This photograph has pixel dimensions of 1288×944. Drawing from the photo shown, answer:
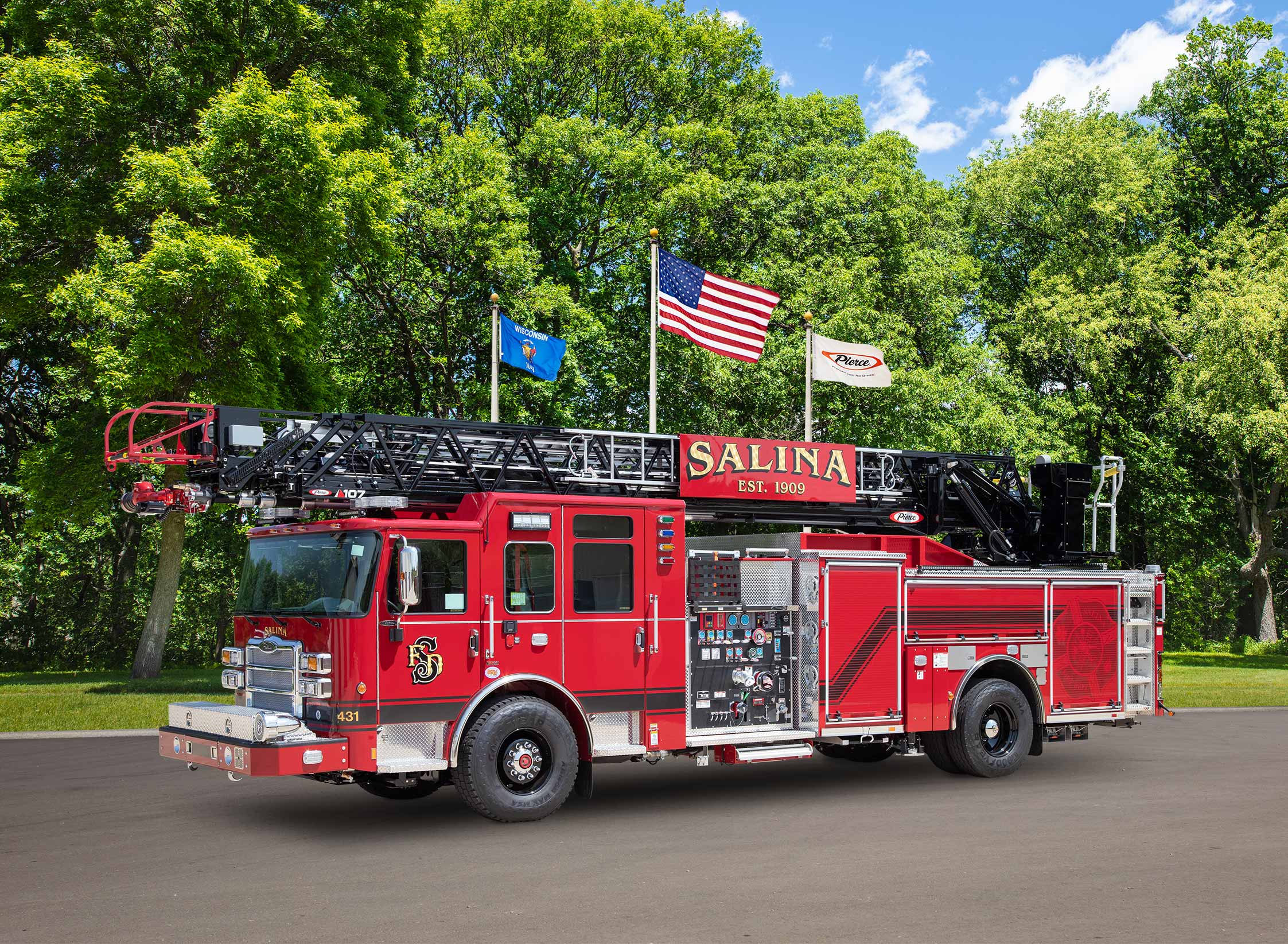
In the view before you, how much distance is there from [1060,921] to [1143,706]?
815cm

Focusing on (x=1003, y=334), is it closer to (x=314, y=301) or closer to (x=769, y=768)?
(x=314, y=301)

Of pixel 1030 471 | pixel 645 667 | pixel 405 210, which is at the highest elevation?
pixel 405 210

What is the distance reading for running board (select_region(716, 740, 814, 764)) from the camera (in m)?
11.8

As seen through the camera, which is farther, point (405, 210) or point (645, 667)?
point (405, 210)

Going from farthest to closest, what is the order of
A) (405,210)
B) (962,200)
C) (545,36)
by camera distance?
1. (962,200)
2. (545,36)
3. (405,210)

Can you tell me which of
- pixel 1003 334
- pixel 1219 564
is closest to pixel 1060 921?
pixel 1003 334

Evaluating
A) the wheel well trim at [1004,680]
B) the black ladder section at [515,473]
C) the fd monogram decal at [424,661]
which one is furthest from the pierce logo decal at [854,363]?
the fd monogram decal at [424,661]

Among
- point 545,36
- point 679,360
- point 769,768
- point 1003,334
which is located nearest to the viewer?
point 769,768

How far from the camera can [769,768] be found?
47.8 feet

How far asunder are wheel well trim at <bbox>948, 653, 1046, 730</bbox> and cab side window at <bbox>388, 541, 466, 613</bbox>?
238 inches

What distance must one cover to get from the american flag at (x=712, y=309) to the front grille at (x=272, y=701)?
1055 centimetres

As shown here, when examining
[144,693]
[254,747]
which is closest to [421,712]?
[254,747]

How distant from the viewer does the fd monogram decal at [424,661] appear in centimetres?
1003

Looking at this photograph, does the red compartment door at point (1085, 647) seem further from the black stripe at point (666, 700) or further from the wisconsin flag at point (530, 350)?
the wisconsin flag at point (530, 350)
